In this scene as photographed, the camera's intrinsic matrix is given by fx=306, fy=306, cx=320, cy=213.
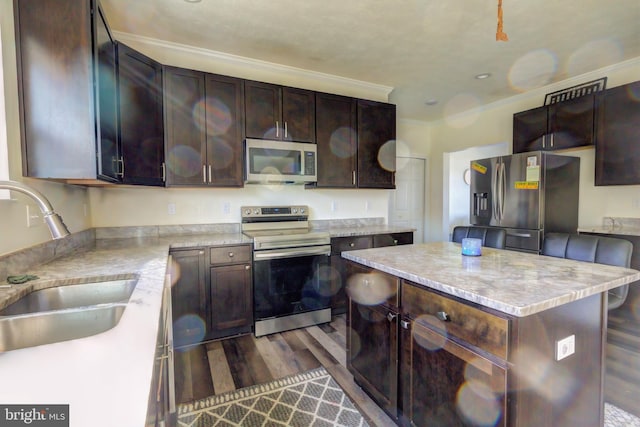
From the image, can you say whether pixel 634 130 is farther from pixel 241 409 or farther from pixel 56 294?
pixel 56 294

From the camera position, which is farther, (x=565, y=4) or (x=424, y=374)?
(x=565, y=4)

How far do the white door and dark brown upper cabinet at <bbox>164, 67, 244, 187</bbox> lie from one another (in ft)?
10.0

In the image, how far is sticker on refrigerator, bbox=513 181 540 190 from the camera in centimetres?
324

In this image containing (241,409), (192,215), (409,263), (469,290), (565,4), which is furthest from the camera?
(192,215)

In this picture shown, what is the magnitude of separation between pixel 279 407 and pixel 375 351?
2.21 ft

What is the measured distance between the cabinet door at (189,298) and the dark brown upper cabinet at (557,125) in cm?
391

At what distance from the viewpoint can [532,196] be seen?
3.27 metres

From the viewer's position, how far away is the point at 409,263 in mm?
1675

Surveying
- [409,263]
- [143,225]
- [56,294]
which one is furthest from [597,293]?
[143,225]

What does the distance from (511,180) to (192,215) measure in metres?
3.48

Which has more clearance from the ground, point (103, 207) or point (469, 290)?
point (103, 207)

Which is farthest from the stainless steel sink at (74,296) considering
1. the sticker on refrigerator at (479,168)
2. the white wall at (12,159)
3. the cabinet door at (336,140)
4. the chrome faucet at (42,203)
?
the sticker on refrigerator at (479,168)

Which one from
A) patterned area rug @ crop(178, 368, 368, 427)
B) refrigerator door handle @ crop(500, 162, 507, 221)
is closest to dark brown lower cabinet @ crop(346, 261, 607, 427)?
patterned area rug @ crop(178, 368, 368, 427)

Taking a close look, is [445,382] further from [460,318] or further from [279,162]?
[279,162]
